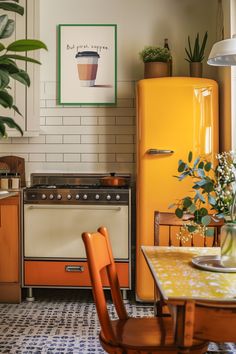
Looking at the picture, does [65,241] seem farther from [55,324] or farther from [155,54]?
[155,54]

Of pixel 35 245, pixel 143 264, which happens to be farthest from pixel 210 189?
pixel 35 245

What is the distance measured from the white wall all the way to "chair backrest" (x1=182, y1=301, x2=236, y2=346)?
316 cm

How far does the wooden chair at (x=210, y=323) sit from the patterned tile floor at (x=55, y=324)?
165 cm

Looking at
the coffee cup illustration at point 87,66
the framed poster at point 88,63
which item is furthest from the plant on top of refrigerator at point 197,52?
the coffee cup illustration at point 87,66

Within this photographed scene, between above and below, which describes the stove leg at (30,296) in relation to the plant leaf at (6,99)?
below

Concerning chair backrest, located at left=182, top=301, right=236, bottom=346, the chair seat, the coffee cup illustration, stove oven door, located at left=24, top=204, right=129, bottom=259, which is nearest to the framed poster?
the coffee cup illustration

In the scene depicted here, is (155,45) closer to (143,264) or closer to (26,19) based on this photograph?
(26,19)

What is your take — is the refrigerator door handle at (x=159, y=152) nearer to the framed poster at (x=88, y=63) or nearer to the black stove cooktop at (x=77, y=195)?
the black stove cooktop at (x=77, y=195)

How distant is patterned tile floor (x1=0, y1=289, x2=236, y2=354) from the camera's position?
2.84 metres

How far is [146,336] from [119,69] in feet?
10.2

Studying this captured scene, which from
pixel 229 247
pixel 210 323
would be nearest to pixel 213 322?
pixel 210 323

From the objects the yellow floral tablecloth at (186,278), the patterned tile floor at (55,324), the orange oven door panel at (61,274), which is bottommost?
the patterned tile floor at (55,324)

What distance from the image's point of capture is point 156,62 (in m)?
4.02

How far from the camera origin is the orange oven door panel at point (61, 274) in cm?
379
